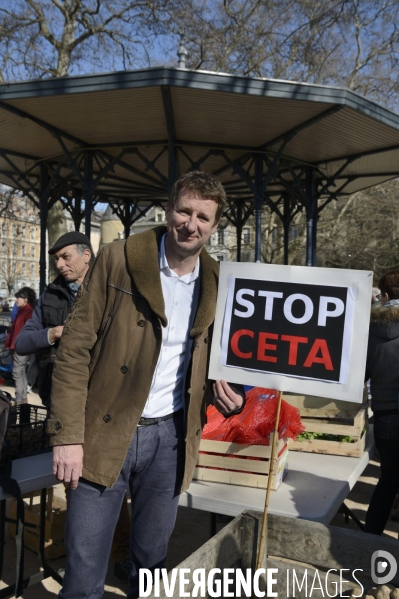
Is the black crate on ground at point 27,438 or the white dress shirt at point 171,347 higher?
the white dress shirt at point 171,347

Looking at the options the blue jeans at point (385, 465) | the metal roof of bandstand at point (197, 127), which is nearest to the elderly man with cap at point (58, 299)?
the blue jeans at point (385, 465)

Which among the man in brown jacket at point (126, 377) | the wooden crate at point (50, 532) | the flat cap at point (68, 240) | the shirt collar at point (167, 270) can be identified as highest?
the flat cap at point (68, 240)

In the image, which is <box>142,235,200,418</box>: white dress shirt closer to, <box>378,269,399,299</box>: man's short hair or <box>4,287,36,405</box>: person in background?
<box>378,269,399,299</box>: man's short hair

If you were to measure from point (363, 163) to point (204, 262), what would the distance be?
9746 millimetres

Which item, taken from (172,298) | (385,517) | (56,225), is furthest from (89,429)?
(56,225)

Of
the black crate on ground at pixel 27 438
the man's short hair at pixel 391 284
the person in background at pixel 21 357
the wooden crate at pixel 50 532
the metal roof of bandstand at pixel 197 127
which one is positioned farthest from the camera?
the person in background at pixel 21 357

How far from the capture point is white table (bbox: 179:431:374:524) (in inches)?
100

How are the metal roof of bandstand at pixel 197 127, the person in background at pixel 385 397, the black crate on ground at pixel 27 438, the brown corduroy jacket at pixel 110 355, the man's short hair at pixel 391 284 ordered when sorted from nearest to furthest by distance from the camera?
the brown corduroy jacket at pixel 110 355, the black crate on ground at pixel 27 438, the person in background at pixel 385 397, the man's short hair at pixel 391 284, the metal roof of bandstand at pixel 197 127

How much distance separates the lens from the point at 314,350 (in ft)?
7.04

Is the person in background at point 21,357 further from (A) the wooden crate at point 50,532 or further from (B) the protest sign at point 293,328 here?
(B) the protest sign at point 293,328

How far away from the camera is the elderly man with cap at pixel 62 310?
3285mm

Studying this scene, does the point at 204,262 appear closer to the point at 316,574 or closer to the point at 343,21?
the point at 316,574

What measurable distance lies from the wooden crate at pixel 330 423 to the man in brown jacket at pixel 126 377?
1.50 m

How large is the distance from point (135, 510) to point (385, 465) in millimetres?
1846
